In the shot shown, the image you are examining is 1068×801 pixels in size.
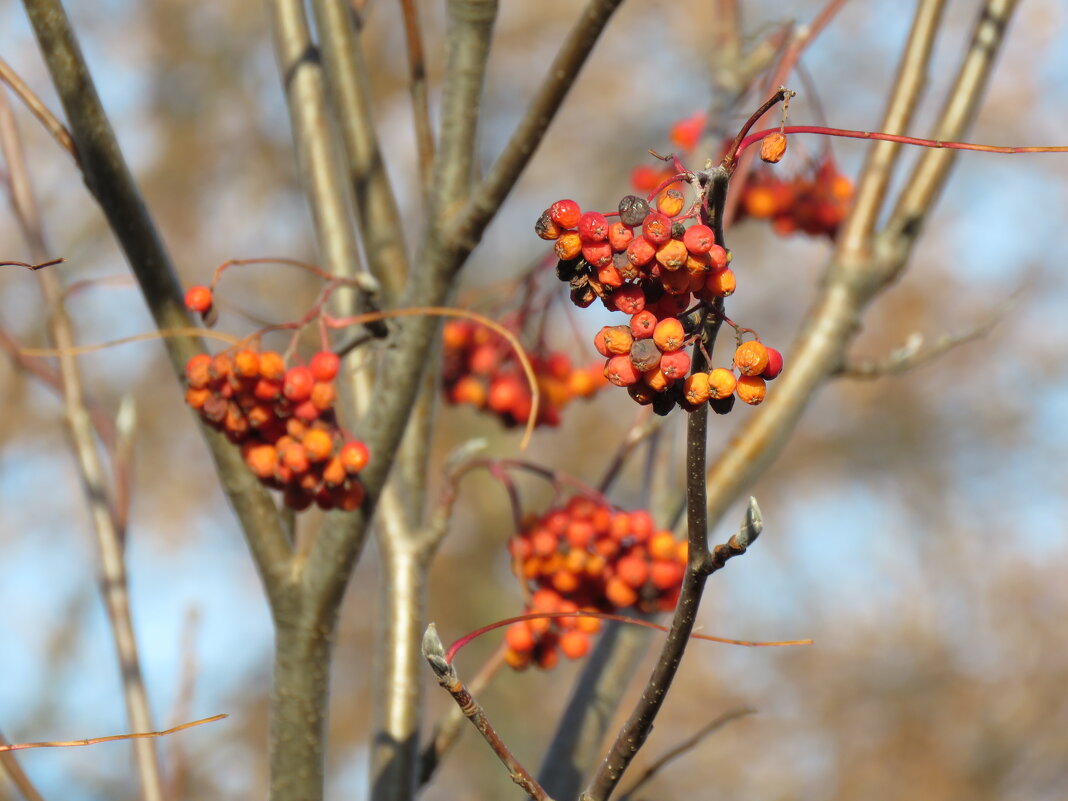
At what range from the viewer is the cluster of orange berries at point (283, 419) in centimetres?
142

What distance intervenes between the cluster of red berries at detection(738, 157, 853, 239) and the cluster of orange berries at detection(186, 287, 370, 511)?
1.31m

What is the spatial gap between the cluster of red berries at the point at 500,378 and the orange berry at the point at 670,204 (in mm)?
1394

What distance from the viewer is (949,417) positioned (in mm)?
10672

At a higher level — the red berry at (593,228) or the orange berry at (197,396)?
the orange berry at (197,396)

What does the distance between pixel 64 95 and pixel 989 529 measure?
10114 millimetres

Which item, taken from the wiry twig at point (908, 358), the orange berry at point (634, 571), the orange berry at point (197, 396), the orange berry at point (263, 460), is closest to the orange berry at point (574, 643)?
the orange berry at point (634, 571)

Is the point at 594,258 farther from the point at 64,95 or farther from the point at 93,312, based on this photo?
the point at 93,312

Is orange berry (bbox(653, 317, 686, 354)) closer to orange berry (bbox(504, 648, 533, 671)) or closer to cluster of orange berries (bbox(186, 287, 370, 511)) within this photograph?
cluster of orange berries (bbox(186, 287, 370, 511))

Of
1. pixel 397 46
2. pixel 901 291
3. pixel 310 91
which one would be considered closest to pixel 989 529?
pixel 901 291

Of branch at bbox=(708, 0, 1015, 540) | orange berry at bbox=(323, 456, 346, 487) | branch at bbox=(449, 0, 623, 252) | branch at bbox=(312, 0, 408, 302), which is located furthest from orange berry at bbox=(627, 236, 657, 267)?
branch at bbox=(708, 0, 1015, 540)

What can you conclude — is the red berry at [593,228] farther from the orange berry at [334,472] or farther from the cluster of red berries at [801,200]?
the cluster of red berries at [801,200]

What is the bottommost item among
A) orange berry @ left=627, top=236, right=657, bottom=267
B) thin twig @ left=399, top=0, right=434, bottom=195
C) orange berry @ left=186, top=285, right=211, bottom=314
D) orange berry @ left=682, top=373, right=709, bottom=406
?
orange berry @ left=682, top=373, right=709, bottom=406

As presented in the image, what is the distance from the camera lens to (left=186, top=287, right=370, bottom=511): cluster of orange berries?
4.67 feet

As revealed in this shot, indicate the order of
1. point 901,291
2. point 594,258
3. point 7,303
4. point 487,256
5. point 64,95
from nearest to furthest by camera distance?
point 594,258
point 64,95
point 7,303
point 487,256
point 901,291
